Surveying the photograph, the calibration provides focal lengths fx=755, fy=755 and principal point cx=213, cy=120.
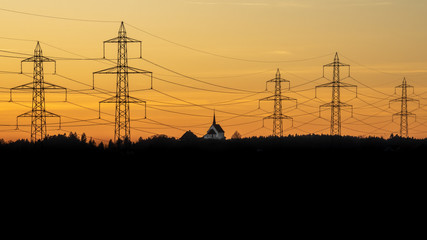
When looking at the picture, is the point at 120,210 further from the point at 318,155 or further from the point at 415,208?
the point at 318,155

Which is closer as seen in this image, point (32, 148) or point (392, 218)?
point (392, 218)

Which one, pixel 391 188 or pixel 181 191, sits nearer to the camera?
pixel 181 191

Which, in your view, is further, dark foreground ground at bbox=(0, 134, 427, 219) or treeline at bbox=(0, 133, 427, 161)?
treeline at bbox=(0, 133, 427, 161)

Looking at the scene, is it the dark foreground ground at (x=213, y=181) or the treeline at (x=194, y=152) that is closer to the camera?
the dark foreground ground at (x=213, y=181)

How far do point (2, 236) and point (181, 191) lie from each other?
18.8 meters

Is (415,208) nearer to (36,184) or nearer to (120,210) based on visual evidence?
(120,210)

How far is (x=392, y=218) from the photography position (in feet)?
166

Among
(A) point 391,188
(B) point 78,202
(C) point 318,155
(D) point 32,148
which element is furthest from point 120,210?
(C) point 318,155

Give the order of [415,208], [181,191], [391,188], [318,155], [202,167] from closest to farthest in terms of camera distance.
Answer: [415,208] → [181,191] → [391,188] → [202,167] → [318,155]

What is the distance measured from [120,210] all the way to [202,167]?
25.3 m

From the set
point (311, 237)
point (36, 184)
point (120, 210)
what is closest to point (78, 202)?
point (120, 210)

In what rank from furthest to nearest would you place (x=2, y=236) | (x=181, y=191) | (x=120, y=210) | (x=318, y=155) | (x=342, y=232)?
(x=318, y=155), (x=181, y=191), (x=120, y=210), (x=342, y=232), (x=2, y=236)

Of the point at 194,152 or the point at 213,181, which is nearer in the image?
the point at 213,181

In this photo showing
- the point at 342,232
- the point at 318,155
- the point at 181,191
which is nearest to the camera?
the point at 342,232
